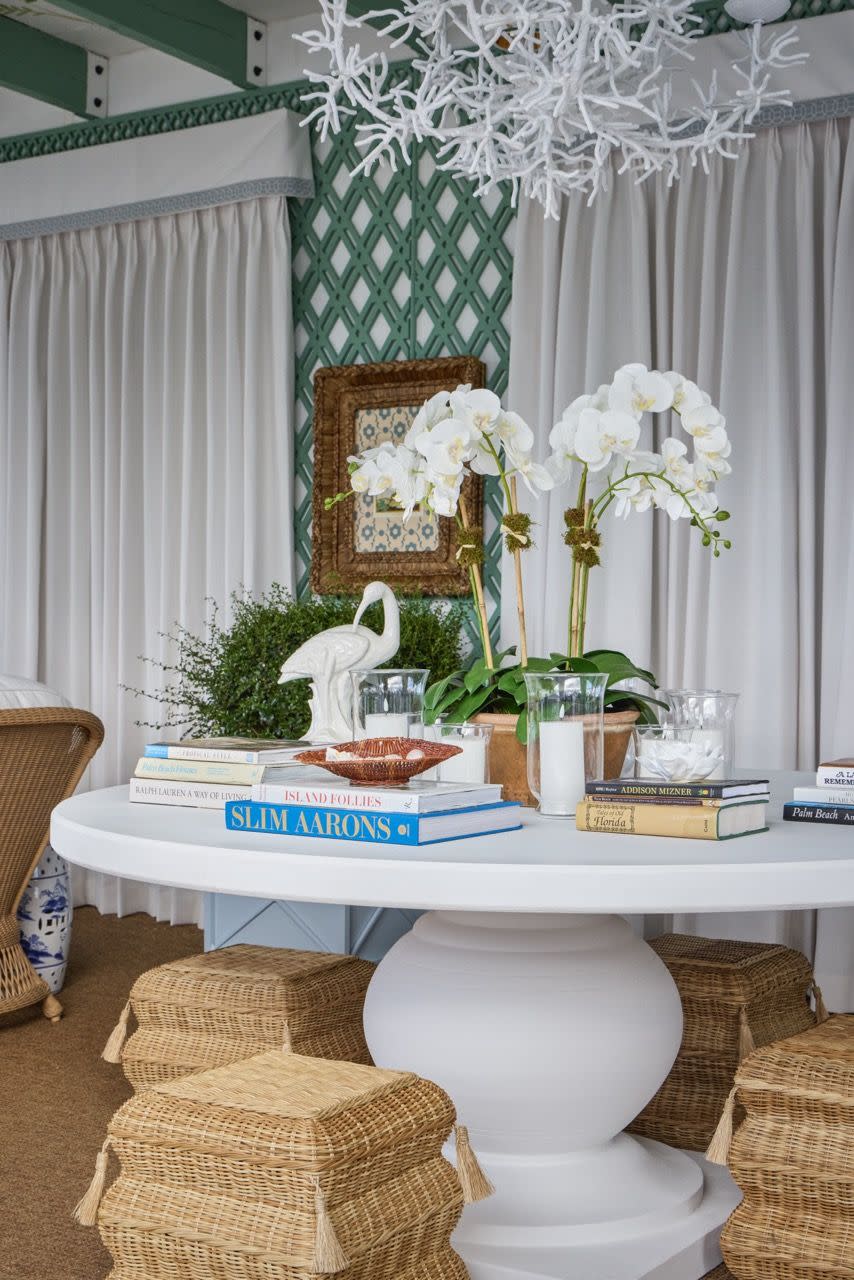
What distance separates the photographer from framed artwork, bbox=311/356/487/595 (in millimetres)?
3990

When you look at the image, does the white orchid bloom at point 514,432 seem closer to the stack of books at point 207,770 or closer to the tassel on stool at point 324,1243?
the stack of books at point 207,770

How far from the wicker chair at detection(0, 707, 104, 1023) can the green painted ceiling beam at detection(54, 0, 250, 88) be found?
1.82 m

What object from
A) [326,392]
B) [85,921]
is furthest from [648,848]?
[85,921]

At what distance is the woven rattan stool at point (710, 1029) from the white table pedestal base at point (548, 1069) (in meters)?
0.33

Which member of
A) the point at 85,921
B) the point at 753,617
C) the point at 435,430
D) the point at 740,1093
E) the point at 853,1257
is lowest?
the point at 85,921

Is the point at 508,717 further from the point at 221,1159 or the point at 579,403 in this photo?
the point at 221,1159

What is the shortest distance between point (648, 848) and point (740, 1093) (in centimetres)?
35

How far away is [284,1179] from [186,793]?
61cm

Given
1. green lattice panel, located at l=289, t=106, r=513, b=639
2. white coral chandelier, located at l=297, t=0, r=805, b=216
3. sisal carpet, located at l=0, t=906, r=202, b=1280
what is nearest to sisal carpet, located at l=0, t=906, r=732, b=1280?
sisal carpet, located at l=0, t=906, r=202, b=1280

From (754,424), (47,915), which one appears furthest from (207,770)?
(754,424)

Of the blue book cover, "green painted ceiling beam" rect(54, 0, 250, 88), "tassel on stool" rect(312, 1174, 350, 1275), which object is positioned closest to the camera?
"tassel on stool" rect(312, 1174, 350, 1275)

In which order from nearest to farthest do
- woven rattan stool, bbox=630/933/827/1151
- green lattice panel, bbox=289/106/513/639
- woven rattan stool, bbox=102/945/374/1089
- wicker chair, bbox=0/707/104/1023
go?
1. woven rattan stool, bbox=102/945/374/1089
2. woven rattan stool, bbox=630/933/827/1151
3. wicker chair, bbox=0/707/104/1023
4. green lattice panel, bbox=289/106/513/639

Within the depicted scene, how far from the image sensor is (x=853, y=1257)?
157 cm

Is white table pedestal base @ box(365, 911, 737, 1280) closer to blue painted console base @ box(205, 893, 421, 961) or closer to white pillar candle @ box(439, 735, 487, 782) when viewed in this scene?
white pillar candle @ box(439, 735, 487, 782)
